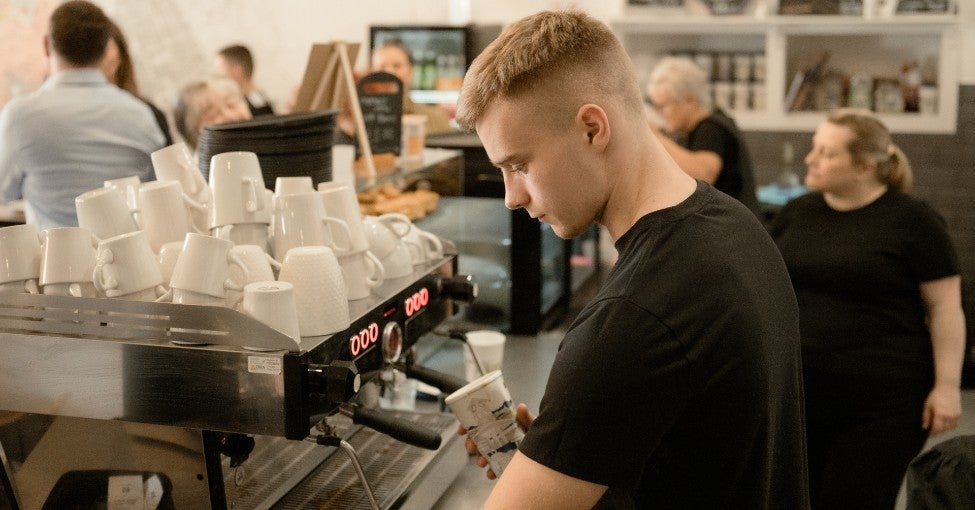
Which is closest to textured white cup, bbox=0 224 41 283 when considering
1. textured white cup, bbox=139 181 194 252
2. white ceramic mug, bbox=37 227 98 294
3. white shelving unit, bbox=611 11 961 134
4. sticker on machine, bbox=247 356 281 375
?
white ceramic mug, bbox=37 227 98 294

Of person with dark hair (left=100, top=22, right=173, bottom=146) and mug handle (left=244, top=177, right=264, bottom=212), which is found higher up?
person with dark hair (left=100, top=22, right=173, bottom=146)

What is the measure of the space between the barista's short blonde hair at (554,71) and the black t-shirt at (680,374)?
6.7 inches

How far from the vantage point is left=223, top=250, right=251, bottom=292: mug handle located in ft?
4.91

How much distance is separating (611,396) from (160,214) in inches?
39.3

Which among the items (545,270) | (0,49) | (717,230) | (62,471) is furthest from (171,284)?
(0,49)

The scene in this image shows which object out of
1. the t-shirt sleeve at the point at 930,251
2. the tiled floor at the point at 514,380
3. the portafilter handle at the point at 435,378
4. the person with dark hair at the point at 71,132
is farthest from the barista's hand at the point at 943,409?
the person with dark hair at the point at 71,132

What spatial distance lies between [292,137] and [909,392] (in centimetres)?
191

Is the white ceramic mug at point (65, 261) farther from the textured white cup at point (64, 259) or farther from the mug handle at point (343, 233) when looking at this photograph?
the mug handle at point (343, 233)

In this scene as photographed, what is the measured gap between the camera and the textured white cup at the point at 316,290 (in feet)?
4.97

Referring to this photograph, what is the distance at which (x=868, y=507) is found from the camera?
2.74 m

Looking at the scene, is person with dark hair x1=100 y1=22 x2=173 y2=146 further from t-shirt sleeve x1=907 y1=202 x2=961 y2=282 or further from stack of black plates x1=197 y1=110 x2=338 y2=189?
t-shirt sleeve x1=907 y1=202 x2=961 y2=282

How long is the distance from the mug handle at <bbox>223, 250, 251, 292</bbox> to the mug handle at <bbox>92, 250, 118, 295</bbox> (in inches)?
6.6

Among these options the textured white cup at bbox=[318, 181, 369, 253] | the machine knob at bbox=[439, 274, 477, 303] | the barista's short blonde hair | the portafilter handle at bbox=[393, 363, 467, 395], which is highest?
Result: the barista's short blonde hair

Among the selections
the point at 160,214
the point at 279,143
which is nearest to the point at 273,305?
the point at 160,214
